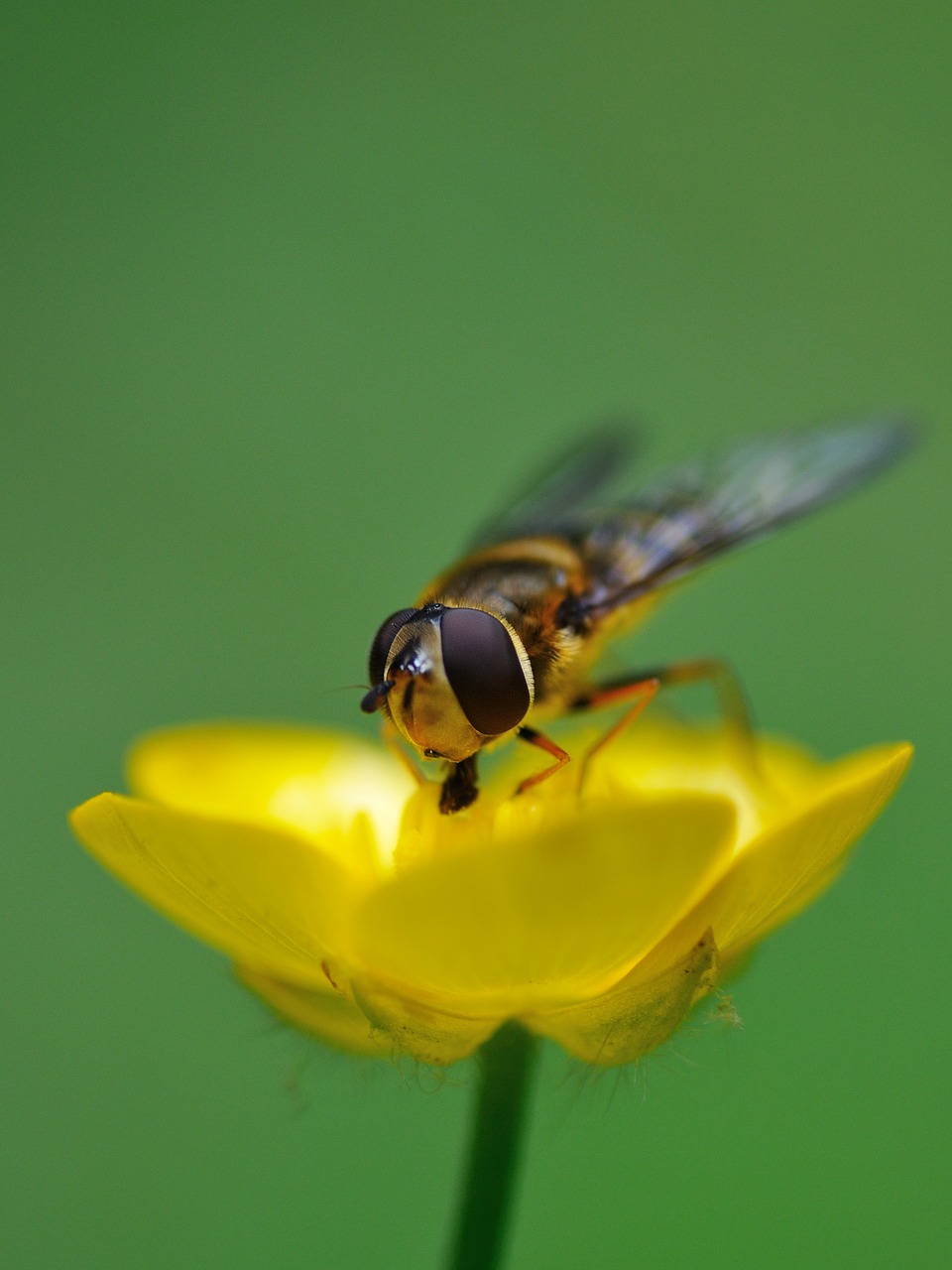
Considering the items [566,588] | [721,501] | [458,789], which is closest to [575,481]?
[721,501]

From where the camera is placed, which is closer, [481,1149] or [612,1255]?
[481,1149]

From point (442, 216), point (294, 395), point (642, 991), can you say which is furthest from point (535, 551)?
point (442, 216)

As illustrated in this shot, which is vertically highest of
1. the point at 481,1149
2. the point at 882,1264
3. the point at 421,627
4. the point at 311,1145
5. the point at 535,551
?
the point at 421,627

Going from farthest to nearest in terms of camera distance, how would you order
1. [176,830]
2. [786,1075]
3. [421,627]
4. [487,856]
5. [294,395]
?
[294,395] → [786,1075] → [421,627] → [176,830] → [487,856]

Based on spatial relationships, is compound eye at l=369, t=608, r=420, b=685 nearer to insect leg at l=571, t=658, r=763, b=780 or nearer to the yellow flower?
the yellow flower

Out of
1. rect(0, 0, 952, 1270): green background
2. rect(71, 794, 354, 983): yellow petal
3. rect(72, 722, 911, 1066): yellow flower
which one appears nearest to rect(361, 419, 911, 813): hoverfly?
rect(72, 722, 911, 1066): yellow flower

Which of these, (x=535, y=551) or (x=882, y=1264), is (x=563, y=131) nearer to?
(x=535, y=551)

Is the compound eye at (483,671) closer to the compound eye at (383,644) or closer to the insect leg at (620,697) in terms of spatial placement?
the compound eye at (383,644)
